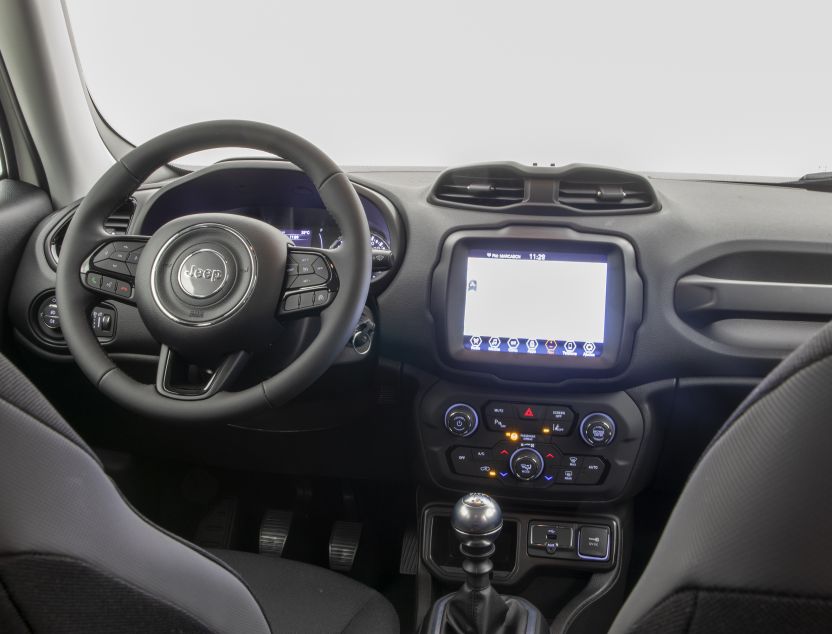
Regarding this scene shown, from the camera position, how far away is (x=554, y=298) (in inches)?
54.5

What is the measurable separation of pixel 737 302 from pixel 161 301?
97 cm

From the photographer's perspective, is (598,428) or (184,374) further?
(598,428)

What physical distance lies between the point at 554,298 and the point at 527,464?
32 centimetres

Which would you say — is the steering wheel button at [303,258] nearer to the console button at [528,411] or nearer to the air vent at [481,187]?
the air vent at [481,187]

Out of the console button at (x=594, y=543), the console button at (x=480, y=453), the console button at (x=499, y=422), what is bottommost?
the console button at (x=594, y=543)

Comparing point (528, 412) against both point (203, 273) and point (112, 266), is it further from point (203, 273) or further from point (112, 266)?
point (112, 266)

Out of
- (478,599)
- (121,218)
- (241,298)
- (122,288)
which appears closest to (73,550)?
(241,298)

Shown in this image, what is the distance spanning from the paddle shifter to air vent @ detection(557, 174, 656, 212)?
1.83 feet

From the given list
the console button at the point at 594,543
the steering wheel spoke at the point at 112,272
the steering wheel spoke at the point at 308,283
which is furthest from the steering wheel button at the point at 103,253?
the console button at the point at 594,543

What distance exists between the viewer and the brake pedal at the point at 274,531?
5.89ft

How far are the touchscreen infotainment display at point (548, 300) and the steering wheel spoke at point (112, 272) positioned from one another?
0.60 m

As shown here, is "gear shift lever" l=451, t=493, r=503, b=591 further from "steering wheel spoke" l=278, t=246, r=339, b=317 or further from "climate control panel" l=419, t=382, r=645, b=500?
"steering wheel spoke" l=278, t=246, r=339, b=317

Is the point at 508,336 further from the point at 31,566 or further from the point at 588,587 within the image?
the point at 31,566

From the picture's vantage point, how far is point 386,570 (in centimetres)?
185
